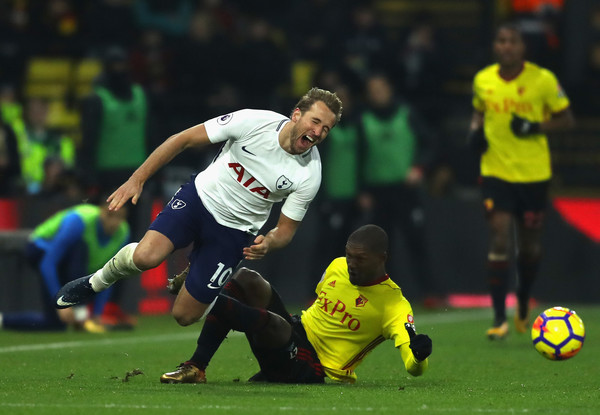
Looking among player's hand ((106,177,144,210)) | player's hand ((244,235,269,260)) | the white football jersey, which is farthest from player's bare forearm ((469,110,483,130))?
player's hand ((106,177,144,210))

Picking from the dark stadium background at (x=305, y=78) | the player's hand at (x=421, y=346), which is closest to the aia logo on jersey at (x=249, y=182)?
the player's hand at (x=421, y=346)

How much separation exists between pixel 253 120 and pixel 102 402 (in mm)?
2024

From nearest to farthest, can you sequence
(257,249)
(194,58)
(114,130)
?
(257,249) → (114,130) → (194,58)

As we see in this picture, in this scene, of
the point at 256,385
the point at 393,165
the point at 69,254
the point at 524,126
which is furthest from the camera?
the point at 393,165

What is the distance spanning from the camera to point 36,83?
17.9 metres

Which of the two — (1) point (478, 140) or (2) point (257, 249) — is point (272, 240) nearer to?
(2) point (257, 249)

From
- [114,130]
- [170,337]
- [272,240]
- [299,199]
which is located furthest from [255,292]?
[114,130]

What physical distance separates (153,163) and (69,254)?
434cm

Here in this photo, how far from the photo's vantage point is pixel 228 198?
306 inches

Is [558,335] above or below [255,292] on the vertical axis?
below

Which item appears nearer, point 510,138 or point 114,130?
point 510,138

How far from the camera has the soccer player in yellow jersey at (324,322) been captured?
7.38 metres

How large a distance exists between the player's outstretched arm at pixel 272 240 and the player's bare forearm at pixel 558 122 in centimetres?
355

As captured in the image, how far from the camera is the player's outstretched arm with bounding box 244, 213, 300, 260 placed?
727 cm
